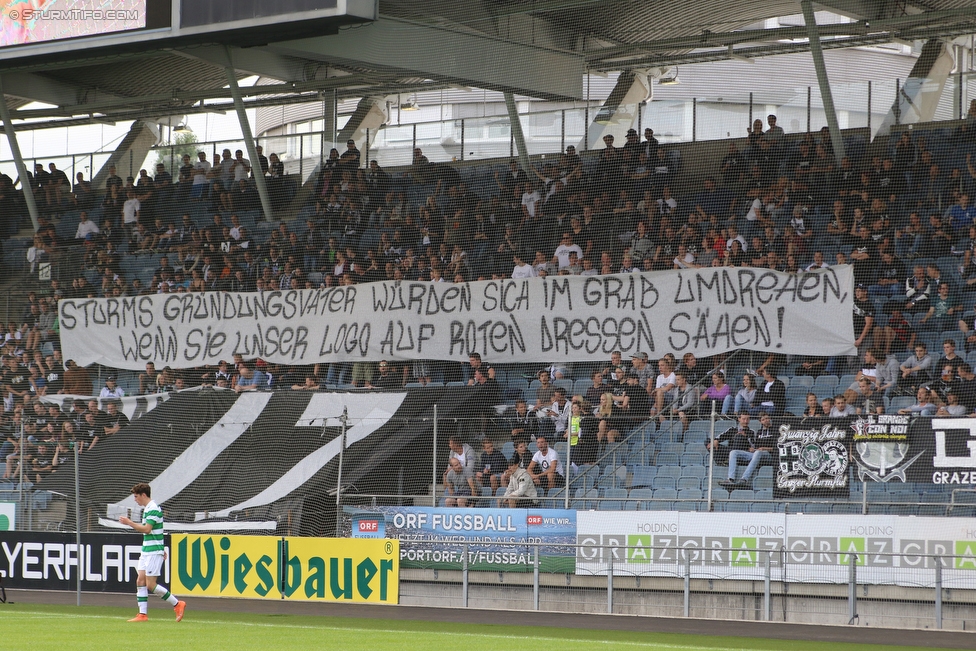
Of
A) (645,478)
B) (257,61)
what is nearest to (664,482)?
(645,478)

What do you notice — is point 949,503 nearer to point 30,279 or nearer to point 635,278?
point 635,278

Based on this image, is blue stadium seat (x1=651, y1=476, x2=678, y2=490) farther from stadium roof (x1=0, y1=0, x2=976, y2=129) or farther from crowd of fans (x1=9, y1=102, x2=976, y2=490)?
stadium roof (x1=0, y1=0, x2=976, y2=129)

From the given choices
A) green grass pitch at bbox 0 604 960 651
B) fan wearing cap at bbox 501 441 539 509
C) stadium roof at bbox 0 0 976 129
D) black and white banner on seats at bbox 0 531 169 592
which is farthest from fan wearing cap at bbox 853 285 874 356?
black and white banner on seats at bbox 0 531 169 592

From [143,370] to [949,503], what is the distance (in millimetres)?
14176

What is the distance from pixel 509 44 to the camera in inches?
829

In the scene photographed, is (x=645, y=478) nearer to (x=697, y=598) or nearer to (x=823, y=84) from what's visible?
(x=697, y=598)

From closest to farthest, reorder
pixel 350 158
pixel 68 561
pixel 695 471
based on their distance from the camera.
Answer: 1. pixel 695 471
2. pixel 68 561
3. pixel 350 158

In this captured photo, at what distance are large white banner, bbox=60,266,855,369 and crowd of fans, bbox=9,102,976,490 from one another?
29 cm

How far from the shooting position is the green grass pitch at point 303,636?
1153cm

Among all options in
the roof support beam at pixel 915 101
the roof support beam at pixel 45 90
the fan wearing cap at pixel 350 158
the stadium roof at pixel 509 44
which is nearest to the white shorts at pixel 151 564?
the stadium roof at pixel 509 44

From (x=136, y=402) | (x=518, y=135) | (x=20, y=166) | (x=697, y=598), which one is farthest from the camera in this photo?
(x=20, y=166)

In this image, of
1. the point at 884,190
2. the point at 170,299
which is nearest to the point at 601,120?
the point at 884,190

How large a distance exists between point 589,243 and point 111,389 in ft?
29.4

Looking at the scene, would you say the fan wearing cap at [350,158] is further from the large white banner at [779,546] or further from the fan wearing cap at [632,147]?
the large white banner at [779,546]
